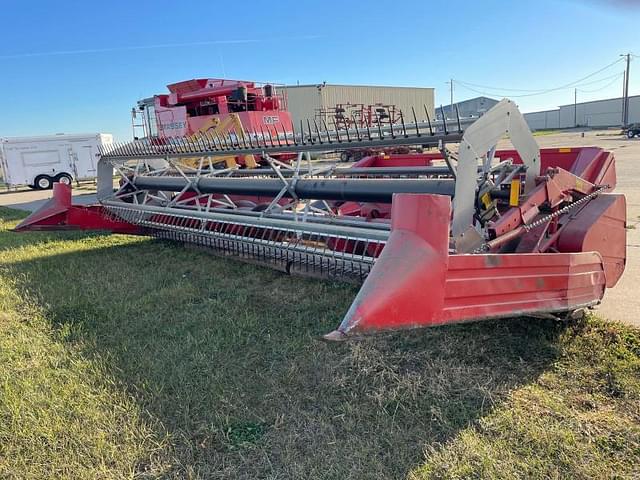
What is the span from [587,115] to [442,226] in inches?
2593

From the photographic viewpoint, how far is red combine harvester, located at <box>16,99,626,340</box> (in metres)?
1.97

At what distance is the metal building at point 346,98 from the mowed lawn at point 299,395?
24.1 metres

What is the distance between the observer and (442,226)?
1.99 metres

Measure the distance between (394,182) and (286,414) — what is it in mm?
1678

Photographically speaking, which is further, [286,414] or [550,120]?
[550,120]

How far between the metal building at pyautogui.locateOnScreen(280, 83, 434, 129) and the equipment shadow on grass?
77.4 ft

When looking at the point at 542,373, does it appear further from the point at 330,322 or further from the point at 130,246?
the point at 130,246

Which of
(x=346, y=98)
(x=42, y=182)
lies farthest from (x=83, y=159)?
(x=346, y=98)

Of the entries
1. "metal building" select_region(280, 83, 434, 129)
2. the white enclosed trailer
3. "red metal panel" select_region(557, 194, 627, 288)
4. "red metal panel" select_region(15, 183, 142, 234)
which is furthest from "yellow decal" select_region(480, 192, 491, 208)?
"metal building" select_region(280, 83, 434, 129)

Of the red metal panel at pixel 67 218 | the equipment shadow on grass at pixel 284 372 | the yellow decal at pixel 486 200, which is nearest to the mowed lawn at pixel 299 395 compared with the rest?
the equipment shadow on grass at pixel 284 372

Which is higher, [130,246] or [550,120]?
[550,120]

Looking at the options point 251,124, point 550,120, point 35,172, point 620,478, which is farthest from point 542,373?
point 550,120

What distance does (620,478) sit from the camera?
74.2 inches

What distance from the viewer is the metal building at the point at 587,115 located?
170 feet
